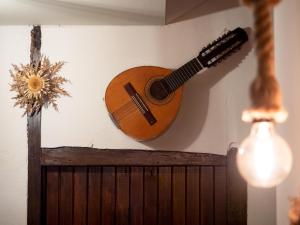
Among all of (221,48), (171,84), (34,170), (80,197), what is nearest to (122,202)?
(80,197)

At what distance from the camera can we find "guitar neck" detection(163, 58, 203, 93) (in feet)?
5.85

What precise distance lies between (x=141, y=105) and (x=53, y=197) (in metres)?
0.78

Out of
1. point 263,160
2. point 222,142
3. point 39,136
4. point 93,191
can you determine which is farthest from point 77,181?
point 263,160

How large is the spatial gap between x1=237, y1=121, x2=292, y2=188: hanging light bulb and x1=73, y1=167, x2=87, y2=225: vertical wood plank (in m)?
1.42

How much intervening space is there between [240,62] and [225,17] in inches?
11.2

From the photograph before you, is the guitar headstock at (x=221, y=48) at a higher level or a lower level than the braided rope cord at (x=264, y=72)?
higher

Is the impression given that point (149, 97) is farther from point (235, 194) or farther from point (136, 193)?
point (235, 194)

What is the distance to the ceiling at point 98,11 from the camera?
1623 mm

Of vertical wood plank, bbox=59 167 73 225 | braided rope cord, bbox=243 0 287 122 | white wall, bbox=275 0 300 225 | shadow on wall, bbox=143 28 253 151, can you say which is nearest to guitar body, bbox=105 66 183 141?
shadow on wall, bbox=143 28 253 151

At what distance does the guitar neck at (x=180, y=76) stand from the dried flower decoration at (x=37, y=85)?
0.62 m

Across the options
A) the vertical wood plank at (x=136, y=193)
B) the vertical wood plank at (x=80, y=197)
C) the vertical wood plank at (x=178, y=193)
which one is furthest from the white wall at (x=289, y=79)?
the vertical wood plank at (x=80, y=197)

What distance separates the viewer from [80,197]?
1.93 metres

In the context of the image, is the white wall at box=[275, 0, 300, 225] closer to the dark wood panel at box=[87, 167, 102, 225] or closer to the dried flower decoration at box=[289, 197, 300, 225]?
the dried flower decoration at box=[289, 197, 300, 225]

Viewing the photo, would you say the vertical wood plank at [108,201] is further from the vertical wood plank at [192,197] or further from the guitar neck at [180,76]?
the guitar neck at [180,76]
